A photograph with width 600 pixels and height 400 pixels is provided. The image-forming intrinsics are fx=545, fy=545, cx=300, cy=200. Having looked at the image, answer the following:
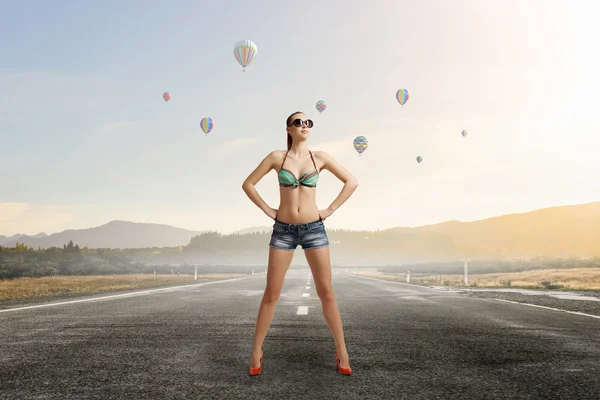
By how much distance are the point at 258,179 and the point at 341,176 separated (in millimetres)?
754

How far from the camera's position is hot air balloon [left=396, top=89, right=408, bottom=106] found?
48875mm

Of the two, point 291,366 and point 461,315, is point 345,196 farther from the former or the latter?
point 461,315

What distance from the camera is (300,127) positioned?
191 inches

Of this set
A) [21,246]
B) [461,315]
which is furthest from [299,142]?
[21,246]

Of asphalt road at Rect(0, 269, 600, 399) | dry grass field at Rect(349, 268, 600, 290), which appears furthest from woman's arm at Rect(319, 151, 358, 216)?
dry grass field at Rect(349, 268, 600, 290)

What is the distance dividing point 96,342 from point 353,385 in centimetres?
323

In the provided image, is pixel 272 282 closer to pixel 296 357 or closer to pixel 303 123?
pixel 296 357

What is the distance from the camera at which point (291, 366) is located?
4.53 metres

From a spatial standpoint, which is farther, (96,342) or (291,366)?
(96,342)

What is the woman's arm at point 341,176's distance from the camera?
192 inches

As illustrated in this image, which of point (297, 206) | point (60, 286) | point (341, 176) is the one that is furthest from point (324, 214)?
point (60, 286)

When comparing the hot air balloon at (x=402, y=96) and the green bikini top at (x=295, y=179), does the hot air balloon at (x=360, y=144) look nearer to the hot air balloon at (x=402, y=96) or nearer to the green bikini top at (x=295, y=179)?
the hot air balloon at (x=402, y=96)

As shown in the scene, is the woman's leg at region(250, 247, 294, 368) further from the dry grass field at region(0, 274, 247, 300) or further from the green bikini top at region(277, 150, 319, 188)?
the dry grass field at region(0, 274, 247, 300)

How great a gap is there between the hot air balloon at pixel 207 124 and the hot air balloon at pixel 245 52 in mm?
6994
